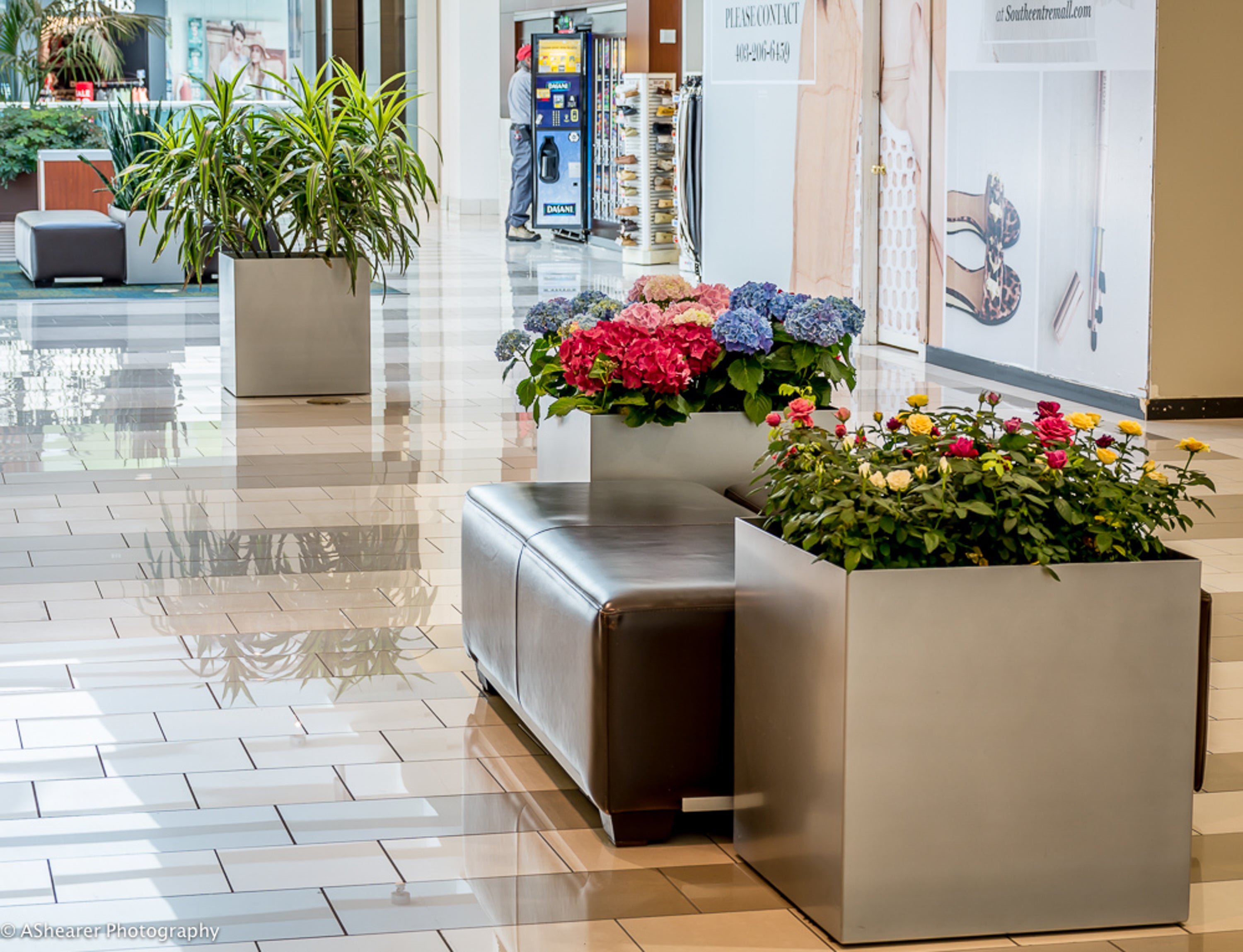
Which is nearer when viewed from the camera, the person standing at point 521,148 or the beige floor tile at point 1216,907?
the beige floor tile at point 1216,907

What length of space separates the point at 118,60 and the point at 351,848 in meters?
21.3

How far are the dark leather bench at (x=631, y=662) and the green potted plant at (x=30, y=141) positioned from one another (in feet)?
49.2

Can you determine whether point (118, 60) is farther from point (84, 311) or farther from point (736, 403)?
point (736, 403)

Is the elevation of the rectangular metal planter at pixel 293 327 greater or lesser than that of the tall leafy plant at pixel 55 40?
lesser

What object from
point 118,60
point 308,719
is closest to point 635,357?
point 308,719

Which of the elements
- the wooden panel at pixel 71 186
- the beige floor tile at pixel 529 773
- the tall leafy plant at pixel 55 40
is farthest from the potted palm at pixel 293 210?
the tall leafy plant at pixel 55 40

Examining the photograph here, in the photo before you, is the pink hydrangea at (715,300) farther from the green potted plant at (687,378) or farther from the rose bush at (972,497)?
the rose bush at (972,497)

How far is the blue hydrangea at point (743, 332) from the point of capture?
4.14 meters

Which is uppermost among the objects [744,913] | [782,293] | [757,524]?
[782,293]

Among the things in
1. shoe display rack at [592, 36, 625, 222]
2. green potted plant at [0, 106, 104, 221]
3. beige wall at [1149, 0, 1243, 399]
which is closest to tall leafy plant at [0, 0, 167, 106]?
green potted plant at [0, 106, 104, 221]

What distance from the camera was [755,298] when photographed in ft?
14.1

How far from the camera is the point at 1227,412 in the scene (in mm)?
7957

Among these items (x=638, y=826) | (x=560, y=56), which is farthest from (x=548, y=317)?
(x=560, y=56)

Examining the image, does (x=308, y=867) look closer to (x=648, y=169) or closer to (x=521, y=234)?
(x=648, y=169)
